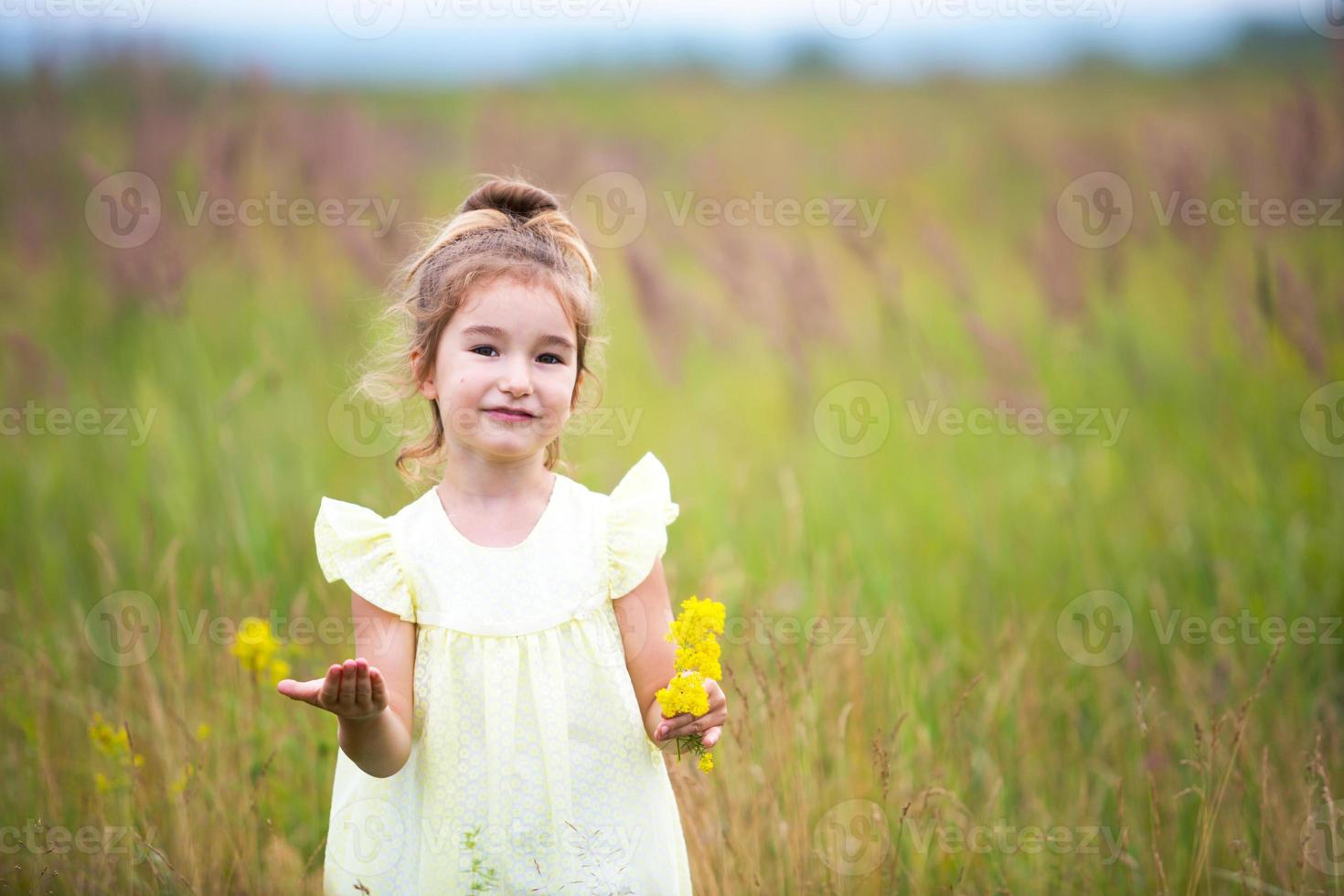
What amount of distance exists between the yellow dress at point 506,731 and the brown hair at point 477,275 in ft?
1.07

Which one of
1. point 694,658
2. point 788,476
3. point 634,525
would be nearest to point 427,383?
point 634,525

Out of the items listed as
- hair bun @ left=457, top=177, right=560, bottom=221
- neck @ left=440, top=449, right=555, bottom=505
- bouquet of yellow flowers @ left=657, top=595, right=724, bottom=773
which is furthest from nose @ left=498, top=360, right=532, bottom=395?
bouquet of yellow flowers @ left=657, top=595, right=724, bottom=773

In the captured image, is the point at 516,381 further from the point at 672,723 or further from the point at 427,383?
the point at 672,723

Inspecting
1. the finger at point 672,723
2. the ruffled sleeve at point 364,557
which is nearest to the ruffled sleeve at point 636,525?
the finger at point 672,723

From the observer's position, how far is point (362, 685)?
171 centimetres

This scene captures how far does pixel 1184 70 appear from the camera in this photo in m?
11.3

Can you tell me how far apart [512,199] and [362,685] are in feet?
3.46

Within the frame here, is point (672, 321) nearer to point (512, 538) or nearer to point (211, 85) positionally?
point (512, 538)

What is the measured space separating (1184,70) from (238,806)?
39.1 feet

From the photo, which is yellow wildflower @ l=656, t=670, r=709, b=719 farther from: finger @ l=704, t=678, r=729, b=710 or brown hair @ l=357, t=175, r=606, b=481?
brown hair @ l=357, t=175, r=606, b=481

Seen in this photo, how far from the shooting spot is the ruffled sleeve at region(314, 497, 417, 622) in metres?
1.97

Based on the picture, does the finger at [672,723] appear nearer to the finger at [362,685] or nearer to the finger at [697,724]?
the finger at [697,724]

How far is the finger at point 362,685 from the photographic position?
5.54 feet

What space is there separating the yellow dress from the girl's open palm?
23cm
